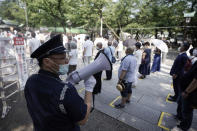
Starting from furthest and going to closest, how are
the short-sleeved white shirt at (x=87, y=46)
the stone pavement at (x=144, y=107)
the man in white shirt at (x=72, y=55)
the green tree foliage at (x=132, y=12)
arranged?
the green tree foliage at (x=132, y=12) → the short-sleeved white shirt at (x=87, y=46) → the man in white shirt at (x=72, y=55) → the stone pavement at (x=144, y=107)

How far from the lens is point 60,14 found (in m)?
21.5

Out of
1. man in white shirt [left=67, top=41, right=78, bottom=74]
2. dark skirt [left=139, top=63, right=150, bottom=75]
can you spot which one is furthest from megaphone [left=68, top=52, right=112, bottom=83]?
dark skirt [left=139, top=63, right=150, bottom=75]

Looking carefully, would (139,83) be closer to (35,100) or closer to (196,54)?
(196,54)

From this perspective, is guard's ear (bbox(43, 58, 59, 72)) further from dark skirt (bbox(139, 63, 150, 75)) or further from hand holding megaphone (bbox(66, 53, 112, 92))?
dark skirt (bbox(139, 63, 150, 75))

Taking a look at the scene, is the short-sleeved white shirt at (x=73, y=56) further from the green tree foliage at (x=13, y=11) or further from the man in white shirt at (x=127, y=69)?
the green tree foliage at (x=13, y=11)

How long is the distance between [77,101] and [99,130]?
2106 millimetres

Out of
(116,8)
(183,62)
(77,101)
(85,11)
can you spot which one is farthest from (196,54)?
(116,8)

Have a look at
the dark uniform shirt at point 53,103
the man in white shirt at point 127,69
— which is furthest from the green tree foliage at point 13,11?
the dark uniform shirt at point 53,103

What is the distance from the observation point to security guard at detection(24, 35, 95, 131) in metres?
1.01

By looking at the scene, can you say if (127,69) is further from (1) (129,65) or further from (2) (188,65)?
(2) (188,65)

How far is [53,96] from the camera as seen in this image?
1000 mm

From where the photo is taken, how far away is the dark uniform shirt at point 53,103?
1005mm

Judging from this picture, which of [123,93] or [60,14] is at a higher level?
[60,14]

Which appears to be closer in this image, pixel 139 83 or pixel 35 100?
pixel 35 100
